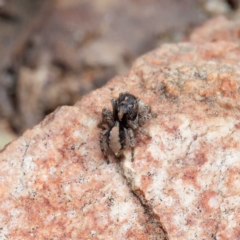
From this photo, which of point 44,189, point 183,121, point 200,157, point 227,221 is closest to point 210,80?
point 183,121

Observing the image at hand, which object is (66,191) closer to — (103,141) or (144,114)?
(103,141)

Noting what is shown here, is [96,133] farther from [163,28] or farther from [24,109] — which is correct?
[163,28]

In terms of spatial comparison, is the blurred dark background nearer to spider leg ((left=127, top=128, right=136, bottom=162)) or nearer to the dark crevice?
the dark crevice

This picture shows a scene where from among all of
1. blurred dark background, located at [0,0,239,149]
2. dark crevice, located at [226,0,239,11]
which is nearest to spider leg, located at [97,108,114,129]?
blurred dark background, located at [0,0,239,149]

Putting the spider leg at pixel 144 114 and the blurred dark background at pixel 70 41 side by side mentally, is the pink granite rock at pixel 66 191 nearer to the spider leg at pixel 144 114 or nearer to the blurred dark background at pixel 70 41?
the spider leg at pixel 144 114

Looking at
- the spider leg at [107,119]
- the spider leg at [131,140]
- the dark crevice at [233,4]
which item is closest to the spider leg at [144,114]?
the spider leg at [131,140]

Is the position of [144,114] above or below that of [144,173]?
above

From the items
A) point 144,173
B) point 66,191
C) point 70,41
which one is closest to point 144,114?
point 144,173
